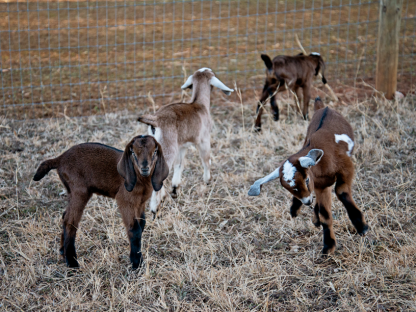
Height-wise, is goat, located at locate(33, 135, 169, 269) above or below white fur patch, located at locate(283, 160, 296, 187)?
below

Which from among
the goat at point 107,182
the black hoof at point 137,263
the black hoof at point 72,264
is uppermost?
the goat at point 107,182

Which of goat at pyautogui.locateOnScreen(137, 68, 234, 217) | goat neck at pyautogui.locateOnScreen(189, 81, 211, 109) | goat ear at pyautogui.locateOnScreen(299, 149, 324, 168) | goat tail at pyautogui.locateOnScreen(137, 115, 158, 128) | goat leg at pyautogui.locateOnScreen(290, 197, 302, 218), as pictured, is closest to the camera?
goat ear at pyautogui.locateOnScreen(299, 149, 324, 168)

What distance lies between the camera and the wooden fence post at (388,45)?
7.54m

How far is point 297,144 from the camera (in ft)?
21.4

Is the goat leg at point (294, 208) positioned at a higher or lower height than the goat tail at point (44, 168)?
lower

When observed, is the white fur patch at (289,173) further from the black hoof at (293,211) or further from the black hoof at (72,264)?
the black hoof at (72,264)

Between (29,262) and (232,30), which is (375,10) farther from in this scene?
(29,262)

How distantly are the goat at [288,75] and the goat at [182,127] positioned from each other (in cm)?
106

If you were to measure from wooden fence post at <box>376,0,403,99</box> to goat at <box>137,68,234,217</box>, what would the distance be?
297 cm

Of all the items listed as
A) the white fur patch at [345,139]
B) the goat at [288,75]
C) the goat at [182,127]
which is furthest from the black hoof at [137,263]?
the goat at [288,75]

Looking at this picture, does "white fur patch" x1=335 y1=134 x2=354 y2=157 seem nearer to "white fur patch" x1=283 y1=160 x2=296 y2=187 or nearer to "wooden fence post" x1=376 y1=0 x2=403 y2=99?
"white fur patch" x1=283 y1=160 x2=296 y2=187

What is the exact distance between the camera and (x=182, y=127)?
17.8 ft

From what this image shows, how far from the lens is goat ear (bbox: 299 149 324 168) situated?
3.82 m

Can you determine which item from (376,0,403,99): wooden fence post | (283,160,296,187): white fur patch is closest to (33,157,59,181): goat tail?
(283,160,296,187): white fur patch
